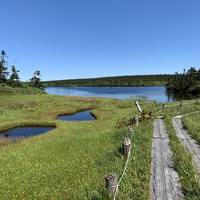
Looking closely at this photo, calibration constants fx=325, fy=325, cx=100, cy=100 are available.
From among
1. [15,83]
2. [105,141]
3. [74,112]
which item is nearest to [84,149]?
[105,141]

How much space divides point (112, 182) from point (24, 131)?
33.3m

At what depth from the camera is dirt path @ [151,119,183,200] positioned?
11.6 meters

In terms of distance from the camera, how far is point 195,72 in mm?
177500

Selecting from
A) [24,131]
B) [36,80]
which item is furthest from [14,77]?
A: [24,131]

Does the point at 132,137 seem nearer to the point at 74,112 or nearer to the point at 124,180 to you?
the point at 124,180

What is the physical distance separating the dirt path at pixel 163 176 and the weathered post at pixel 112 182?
1.48m

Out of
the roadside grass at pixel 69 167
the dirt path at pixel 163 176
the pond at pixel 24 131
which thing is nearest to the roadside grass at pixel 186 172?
the dirt path at pixel 163 176

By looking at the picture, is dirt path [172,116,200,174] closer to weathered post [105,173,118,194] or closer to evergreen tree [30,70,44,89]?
weathered post [105,173,118,194]

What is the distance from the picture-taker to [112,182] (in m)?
11.0

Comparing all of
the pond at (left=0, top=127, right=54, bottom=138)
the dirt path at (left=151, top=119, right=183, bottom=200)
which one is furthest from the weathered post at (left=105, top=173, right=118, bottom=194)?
the pond at (left=0, top=127, right=54, bottom=138)

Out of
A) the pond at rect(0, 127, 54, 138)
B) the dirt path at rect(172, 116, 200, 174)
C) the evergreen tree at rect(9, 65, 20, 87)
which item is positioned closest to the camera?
the dirt path at rect(172, 116, 200, 174)

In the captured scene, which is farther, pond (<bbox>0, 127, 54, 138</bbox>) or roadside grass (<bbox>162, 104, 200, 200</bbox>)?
pond (<bbox>0, 127, 54, 138</bbox>)

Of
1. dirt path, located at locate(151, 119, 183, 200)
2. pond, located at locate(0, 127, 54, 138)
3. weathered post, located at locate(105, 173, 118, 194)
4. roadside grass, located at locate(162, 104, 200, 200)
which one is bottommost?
pond, located at locate(0, 127, 54, 138)

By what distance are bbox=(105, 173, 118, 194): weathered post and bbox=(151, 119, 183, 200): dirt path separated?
1.48 meters
